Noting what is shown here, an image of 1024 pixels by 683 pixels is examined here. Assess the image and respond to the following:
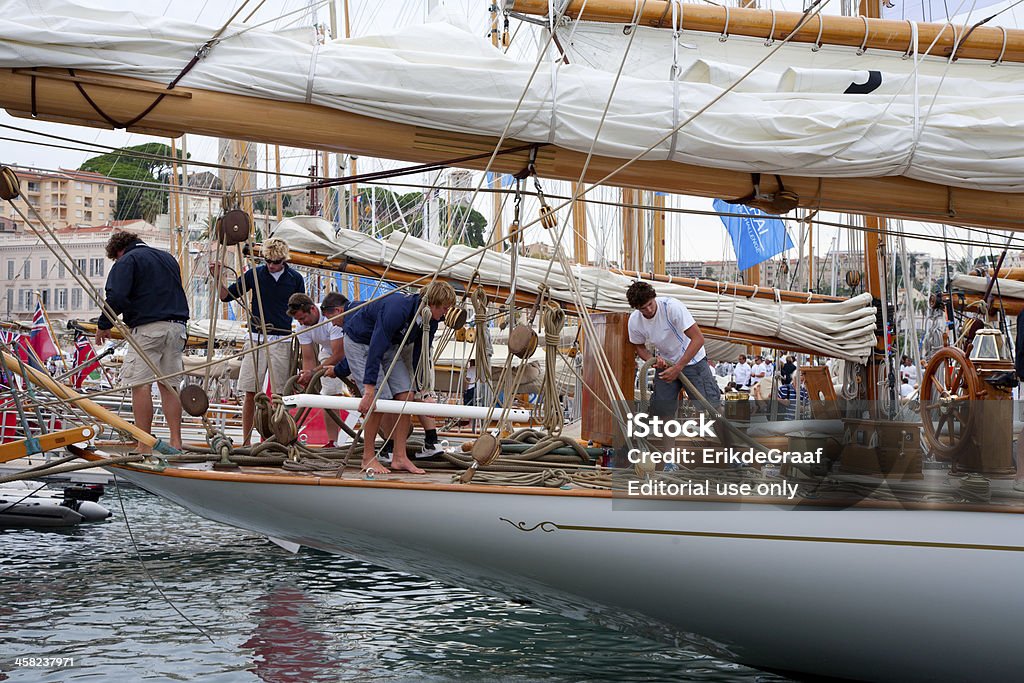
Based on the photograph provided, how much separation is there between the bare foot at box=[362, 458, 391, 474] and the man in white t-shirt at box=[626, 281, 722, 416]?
4.64 feet

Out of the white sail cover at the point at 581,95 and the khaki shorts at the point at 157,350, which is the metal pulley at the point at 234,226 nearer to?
the white sail cover at the point at 581,95

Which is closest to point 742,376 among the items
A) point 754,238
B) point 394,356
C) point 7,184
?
point 754,238

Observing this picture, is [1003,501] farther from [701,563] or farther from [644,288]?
[644,288]

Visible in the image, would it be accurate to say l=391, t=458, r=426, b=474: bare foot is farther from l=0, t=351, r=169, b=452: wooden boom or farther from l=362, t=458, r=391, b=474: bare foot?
l=0, t=351, r=169, b=452: wooden boom

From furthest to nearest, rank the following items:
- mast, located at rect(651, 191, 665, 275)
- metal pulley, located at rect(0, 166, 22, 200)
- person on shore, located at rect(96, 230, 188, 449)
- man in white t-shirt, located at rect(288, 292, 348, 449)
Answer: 1. mast, located at rect(651, 191, 665, 275)
2. man in white t-shirt, located at rect(288, 292, 348, 449)
3. person on shore, located at rect(96, 230, 188, 449)
4. metal pulley, located at rect(0, 166, 22, 200)

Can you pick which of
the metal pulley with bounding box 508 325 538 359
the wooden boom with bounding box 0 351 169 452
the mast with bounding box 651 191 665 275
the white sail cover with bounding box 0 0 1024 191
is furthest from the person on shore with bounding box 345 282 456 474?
the mast with bounding box 651 191 665 275

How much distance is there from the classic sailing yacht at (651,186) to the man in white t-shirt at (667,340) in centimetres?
93

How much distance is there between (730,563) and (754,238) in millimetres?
9729

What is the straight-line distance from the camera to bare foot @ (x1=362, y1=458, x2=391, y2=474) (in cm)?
476

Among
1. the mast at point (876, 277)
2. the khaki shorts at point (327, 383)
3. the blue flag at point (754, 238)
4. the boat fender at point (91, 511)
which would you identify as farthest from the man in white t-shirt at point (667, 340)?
the blue flag at point (754, 238)

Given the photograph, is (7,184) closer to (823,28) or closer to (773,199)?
(773,199)

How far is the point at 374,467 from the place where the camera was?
4809mm

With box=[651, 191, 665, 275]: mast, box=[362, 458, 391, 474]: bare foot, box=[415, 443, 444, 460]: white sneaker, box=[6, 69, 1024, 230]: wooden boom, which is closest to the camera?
box=[6, 69, 1024, 230]: wooden boom

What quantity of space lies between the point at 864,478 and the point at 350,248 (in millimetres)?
6403
